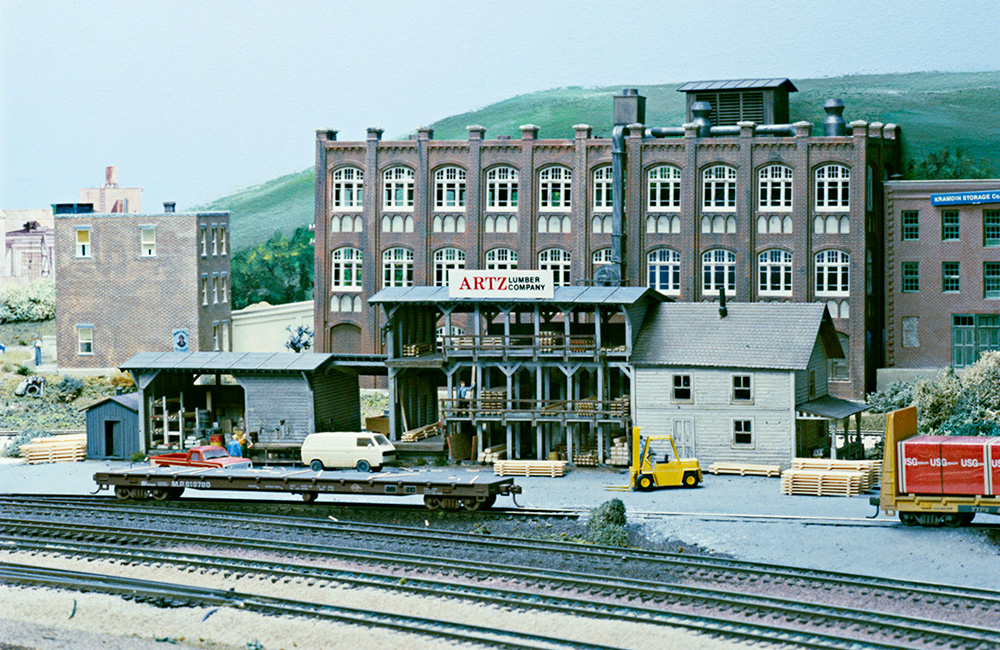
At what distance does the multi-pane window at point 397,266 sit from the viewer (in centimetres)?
6938

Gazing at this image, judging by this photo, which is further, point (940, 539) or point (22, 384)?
point (22, 384)

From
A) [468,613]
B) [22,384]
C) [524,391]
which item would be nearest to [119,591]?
[468,613]

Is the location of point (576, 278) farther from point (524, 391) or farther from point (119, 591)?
point (119, 591)

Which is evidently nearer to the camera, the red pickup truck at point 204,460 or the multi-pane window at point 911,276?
the red pickup truck at point 204,460

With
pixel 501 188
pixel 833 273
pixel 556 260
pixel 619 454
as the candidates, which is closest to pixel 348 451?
pixel 619 454

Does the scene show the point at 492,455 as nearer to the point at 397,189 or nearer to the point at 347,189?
the point at 397,189

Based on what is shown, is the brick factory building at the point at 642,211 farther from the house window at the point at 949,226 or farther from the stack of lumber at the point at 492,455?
the stack of lumber at the point at 492,455

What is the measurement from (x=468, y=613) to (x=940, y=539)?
12.6m

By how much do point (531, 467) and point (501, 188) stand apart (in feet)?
83.9

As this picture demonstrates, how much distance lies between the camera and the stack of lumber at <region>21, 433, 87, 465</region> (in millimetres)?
50812

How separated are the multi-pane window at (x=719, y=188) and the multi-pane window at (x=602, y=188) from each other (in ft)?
15.0

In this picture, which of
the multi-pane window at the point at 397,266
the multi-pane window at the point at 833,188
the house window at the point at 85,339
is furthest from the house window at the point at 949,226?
the house window at the point at 85,339

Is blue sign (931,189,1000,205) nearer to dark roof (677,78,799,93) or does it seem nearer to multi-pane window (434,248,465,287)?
dark roof (677,78,799,93)

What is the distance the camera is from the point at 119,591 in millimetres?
29453
